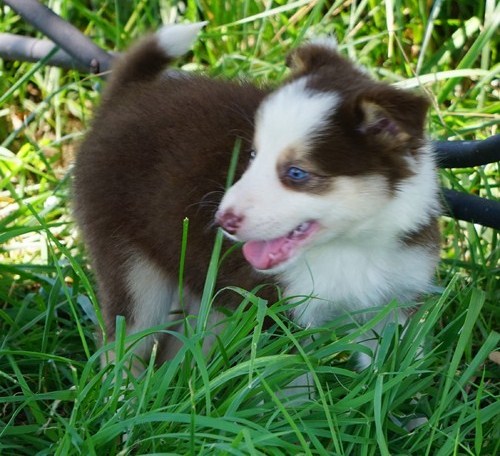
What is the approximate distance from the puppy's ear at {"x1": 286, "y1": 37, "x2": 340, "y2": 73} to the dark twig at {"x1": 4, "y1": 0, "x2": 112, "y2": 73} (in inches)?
42.5

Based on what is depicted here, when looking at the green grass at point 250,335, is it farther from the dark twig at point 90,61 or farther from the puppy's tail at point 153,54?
the puppy's tail at point 153,54

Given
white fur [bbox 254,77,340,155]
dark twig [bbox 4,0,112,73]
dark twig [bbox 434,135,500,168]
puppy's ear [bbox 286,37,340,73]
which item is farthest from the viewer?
dark twig [bbox 4,0,112,73]

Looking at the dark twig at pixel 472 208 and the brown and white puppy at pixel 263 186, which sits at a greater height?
the brown and white puppy at pixel 263 186

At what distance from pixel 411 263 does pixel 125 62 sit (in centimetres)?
122

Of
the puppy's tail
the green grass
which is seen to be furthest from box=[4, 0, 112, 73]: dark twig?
the puppy's tail

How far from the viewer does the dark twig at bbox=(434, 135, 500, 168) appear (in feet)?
11.2

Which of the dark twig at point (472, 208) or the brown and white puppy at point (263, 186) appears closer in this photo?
the brown and white puppy at point (263, 186)

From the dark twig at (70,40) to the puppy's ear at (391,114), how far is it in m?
1.57

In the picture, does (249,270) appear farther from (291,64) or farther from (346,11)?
(346,11)

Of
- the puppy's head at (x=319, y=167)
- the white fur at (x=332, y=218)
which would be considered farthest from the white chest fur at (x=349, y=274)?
the puppy's head at (x=319, y=167)

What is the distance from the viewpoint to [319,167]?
2.88 m

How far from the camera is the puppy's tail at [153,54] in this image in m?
3.48

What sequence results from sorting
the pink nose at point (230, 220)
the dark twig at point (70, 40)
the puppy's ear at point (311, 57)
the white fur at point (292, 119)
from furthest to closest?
the dark twig at point (70, 40)
the puppy's ear at point (311, 57)
the white fur at point (292, 119)
the pink nose at point (230, 220)

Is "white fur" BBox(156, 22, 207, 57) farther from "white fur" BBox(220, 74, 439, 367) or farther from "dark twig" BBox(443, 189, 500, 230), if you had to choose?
"dark twig" BBox(443, 189, 500, 230)
